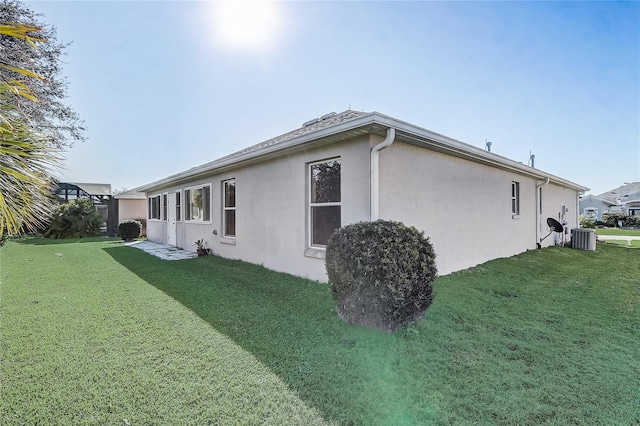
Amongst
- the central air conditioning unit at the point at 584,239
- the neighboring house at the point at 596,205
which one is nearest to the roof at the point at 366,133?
the central air conditioning unit at the point at 584,239

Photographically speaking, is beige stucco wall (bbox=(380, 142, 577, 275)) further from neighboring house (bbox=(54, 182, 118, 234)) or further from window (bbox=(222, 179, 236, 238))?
neighboring house (bbox=(54, 182, 118, 234))

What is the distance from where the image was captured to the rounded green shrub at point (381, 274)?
3.53 meters

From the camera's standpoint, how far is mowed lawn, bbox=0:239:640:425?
7.34ft

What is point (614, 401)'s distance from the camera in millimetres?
2357

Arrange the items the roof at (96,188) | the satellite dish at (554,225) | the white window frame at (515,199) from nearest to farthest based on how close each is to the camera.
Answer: the white window frame at (515,199) < the satellite dish at (554,225) < the roof at (96,188)

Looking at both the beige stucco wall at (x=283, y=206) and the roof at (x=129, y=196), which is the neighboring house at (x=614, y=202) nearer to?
the beige stucco wall at (x=283, y=206)

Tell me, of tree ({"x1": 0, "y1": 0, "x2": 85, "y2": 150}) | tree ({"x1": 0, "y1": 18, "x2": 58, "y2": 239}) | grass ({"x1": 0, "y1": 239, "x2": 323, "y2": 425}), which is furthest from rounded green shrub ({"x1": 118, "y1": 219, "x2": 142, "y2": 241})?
tree ({"x1": 0, "y1": 18, "x2": 58, "y2": 239})

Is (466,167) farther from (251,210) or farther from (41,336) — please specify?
(41,336)

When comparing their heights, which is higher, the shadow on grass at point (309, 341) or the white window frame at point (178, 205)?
the white window frame at point (178, 205)

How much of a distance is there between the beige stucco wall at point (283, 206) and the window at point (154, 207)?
7085mm

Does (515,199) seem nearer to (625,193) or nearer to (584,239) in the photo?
(584,239)

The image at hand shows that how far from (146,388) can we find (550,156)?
21.2 metres

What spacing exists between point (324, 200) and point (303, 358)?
11.5 feet

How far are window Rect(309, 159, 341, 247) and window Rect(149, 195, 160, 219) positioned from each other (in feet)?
39.0
